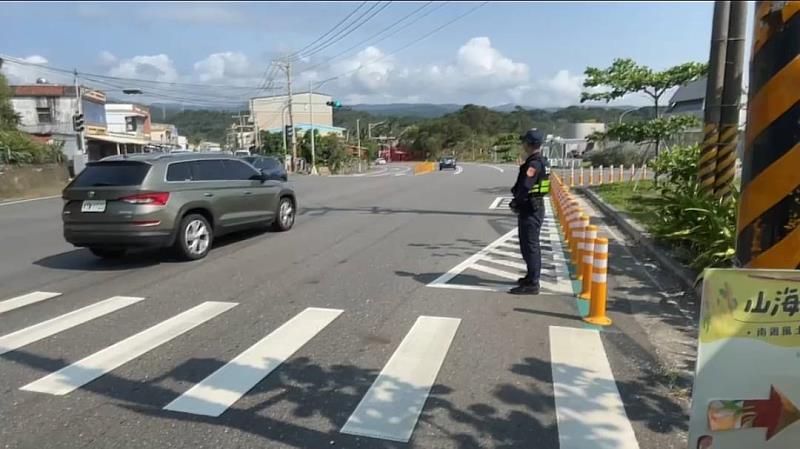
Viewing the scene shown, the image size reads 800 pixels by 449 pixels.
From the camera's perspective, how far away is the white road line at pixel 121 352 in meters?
4.24

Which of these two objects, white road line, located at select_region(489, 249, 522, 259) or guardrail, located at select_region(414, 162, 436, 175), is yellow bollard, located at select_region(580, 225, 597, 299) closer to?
white road line, located at select_region(489, 249, 522, 259)

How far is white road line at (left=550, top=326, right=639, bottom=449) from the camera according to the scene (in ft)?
11.3

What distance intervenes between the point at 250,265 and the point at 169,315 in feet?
8.20

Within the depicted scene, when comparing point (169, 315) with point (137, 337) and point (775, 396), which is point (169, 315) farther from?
point (775, 396)

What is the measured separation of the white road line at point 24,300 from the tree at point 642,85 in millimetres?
17295

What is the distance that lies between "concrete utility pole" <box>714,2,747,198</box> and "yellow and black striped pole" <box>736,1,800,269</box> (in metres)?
6.99

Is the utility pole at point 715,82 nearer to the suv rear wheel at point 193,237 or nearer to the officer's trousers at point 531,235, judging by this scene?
the officer's trousers at point 531,235

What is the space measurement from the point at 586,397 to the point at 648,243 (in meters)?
6.31

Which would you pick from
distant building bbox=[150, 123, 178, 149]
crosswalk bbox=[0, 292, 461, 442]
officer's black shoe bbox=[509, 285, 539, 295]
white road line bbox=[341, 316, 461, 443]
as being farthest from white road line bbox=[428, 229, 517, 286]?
distant building bbox=[150, 123, 178, 149]

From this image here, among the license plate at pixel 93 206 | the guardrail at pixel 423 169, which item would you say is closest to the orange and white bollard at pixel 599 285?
the license plate at pixel 93 206

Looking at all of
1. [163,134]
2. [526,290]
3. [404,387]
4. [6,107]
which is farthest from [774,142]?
[163,134]

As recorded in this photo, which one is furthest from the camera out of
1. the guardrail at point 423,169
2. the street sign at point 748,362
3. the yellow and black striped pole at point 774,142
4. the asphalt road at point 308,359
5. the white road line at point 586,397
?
the guardrail at point 423,169

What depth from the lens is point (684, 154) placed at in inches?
513

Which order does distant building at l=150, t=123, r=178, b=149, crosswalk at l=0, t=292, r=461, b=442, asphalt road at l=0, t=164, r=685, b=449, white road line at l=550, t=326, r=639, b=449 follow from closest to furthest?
white road line at l=550, t=326, r=639, b=449 < asphalt road at l=0, t=164, r=685, b=449 < crosswalk at l=0, t=292, r=461, b=442 < distant building at l=150, t=123, r=178, b=149
